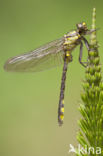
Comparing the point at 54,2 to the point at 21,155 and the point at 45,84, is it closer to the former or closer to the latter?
the point at 45,84

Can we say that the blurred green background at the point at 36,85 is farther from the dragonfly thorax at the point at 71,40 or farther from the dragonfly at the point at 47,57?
the dragonfly thorax at the point at 71,40

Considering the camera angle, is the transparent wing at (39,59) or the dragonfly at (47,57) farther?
the transparent wing at (39,59)

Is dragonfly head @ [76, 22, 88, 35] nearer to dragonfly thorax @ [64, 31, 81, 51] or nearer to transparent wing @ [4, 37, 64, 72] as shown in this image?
dragonfly thorax @ [64, 31, 81, 51]

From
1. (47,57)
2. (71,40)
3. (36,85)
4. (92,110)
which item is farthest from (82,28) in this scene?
(36,85)

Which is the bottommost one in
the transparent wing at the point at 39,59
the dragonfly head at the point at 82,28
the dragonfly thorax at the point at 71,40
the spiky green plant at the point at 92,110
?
the spiky green plant at the point at 92,110

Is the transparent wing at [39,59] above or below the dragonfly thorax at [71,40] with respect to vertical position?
below

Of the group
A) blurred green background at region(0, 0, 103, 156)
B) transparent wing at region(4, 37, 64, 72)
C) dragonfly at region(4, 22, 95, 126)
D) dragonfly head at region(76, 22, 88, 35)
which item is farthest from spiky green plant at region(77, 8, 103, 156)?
blurred green background at region(0, 0, 103, 156)

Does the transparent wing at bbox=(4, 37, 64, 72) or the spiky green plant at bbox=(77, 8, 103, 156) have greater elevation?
the transparent wing at bbox=(4, 37, 64, 72)

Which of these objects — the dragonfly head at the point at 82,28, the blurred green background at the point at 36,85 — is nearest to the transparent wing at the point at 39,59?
the dragonfly head at the point at 82,28
